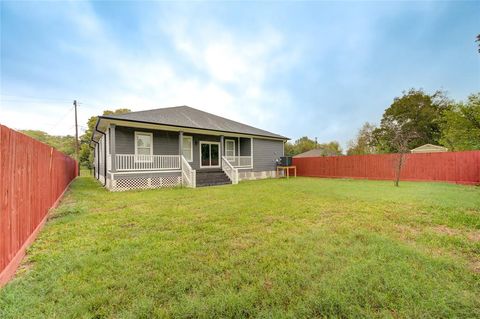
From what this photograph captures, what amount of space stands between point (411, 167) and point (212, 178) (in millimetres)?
11908

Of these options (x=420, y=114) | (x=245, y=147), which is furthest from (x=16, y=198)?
(x=420, y=114)

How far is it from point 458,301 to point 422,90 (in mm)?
40199

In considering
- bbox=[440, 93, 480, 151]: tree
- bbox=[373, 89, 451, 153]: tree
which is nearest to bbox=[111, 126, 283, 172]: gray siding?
bbox=[440, 93, 480, 151]: tree

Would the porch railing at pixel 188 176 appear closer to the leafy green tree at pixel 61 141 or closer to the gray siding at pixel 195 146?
the gray siding at pixel 195 146

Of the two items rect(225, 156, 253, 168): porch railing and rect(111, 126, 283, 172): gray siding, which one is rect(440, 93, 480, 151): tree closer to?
rect(111, 126, 283, 172): gray siding

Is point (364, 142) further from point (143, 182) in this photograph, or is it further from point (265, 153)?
point (143, 182)

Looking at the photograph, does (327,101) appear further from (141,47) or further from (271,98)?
(141,47)

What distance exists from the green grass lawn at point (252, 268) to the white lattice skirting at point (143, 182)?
203 inches

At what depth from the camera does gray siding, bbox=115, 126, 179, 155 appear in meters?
10.4

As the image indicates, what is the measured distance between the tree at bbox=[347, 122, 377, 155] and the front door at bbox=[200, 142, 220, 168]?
19596 mm

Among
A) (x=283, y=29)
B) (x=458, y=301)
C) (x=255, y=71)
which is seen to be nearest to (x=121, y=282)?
(x=458, y=301)

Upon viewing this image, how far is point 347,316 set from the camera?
170 centimetres

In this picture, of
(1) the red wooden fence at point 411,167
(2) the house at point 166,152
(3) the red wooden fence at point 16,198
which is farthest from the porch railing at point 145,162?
(1) the red wooden fence at point 411,167

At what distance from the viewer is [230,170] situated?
1293 centimetres
